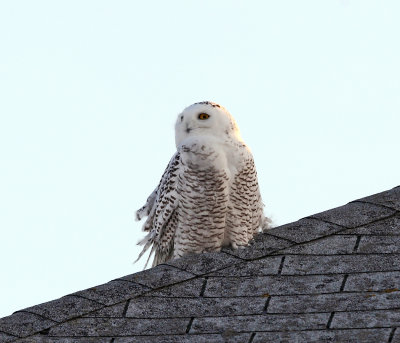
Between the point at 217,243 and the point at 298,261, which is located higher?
the point at 217,243

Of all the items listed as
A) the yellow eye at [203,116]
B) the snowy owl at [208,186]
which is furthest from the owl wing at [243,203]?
the yellow eye at [203,116]

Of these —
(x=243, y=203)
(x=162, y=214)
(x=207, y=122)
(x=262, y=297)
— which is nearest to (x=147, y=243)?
(x=162, y=214)

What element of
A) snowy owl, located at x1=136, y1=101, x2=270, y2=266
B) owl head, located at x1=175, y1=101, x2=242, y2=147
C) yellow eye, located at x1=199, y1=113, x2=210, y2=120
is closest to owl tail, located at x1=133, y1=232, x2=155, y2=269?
snowy owl, located at x1=136, y1=101, x2=270, y2=266

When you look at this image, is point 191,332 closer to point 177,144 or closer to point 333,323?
point 333,323

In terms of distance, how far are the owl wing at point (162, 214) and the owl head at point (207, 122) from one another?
195mm

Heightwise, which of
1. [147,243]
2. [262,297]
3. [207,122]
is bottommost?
[262,297]

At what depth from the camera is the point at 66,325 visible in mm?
6008

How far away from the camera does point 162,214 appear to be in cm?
799

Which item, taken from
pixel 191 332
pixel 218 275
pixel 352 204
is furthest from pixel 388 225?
pixel 191 332

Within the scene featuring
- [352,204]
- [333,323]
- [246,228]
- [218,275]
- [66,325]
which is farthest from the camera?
[246,228]

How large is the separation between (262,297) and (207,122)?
191cm

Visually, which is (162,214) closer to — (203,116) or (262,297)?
(203,116)

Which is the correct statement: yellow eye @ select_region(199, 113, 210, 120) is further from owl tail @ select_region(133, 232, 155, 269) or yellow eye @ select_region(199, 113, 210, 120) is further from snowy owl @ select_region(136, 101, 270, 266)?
owl tail @ select_region(133, 232, 155, 269)

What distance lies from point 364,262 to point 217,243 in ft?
5.52
